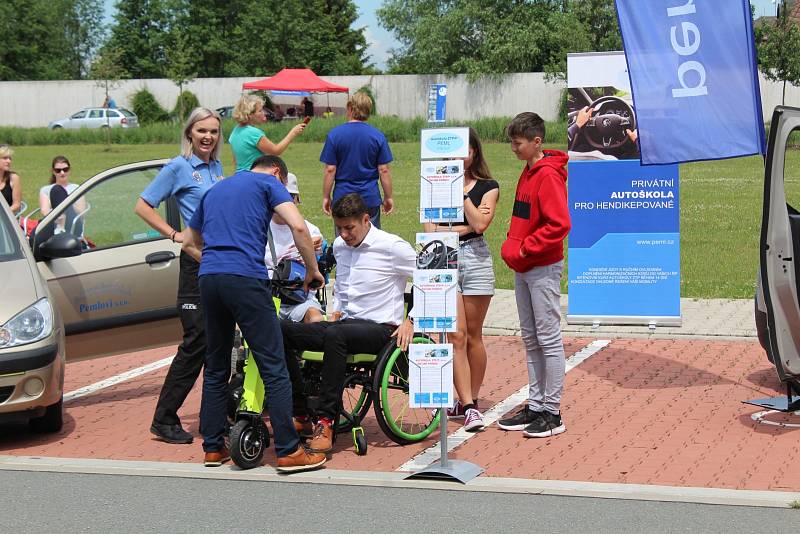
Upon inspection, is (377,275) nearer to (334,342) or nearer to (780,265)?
(334,342)

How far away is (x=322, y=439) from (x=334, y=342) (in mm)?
588

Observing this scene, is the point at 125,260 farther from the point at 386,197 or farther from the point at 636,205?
the point at 636,205

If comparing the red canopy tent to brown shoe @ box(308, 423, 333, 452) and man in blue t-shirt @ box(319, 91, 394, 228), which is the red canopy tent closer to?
man in blue t-shirt @ box(319, 91, 394, 228)

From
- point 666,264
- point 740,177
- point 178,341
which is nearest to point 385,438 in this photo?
point 178,341

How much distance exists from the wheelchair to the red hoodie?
837mm

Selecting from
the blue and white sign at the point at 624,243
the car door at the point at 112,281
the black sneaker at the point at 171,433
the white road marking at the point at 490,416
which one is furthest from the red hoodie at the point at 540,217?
the blue and white sign at the point at 624,243

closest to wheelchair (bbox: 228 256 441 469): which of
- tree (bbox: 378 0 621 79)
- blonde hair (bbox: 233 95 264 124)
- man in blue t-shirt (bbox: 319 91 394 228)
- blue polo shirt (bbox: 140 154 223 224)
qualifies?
blue polo shirt (bbox: 140 154 223 224)

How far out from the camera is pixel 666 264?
37.7ft

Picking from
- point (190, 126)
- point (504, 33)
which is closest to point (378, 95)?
point (504, 33)

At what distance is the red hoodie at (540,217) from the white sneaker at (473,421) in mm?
988

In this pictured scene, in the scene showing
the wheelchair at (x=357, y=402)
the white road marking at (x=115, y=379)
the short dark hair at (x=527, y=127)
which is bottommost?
the white road marking at (x=115, y=379)

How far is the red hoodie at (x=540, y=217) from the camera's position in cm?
747

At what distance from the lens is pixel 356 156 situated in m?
10.4

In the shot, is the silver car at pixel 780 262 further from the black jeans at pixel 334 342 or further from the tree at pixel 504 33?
the tree at pixel 504 33
